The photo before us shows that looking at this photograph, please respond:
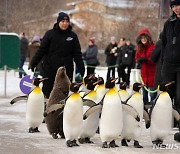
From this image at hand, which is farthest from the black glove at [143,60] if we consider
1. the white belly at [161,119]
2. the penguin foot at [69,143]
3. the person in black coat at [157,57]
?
Answer: the penguin foot at [69,143]

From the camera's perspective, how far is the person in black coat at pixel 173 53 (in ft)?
20.7

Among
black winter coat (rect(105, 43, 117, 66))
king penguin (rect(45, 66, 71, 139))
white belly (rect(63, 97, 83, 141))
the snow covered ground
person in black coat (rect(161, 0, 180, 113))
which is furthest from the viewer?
black winter coat (rect(105, 43, 117, 66))

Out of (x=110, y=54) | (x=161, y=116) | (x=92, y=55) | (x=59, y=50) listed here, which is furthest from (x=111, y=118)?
(x=110, y=54)

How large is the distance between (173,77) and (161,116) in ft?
2.45

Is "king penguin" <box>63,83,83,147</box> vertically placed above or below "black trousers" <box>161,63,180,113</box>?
below

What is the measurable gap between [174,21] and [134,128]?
4.71ft

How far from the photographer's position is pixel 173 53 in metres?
6.34

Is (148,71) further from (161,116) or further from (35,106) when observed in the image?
(161,116)

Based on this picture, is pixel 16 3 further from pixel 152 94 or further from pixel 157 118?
pixel 157 118

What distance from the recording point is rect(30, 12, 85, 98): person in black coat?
7383mm

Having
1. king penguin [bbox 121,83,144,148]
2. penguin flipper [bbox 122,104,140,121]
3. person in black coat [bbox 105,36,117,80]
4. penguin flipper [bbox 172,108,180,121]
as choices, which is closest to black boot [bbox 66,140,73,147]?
king penguin [bbox 121,83,144,148]

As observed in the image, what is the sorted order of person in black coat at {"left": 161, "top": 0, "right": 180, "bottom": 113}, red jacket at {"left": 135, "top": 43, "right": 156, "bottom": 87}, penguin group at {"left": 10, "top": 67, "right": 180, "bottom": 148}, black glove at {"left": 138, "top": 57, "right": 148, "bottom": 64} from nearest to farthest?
1. penguin group at {"left": 10, "top": 67, "right": 180, "bottom": 148}
2. person in black coat at {"left": 161, "top": 0, "right": 180, "bottom": 113}
3. black glove at {"left": 138, "top": 57, "right": 148, "bottom": 64}
4. red jacket at {"left": 135, "top": 43, "right": 156, "bottom": 87}

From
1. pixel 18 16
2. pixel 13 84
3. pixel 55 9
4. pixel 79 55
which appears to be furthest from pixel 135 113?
pixel 55 9

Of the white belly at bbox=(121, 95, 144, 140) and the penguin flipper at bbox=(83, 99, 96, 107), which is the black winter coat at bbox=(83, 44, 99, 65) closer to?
the penguin flipper at bbox=(83, 99, 96, 107)
